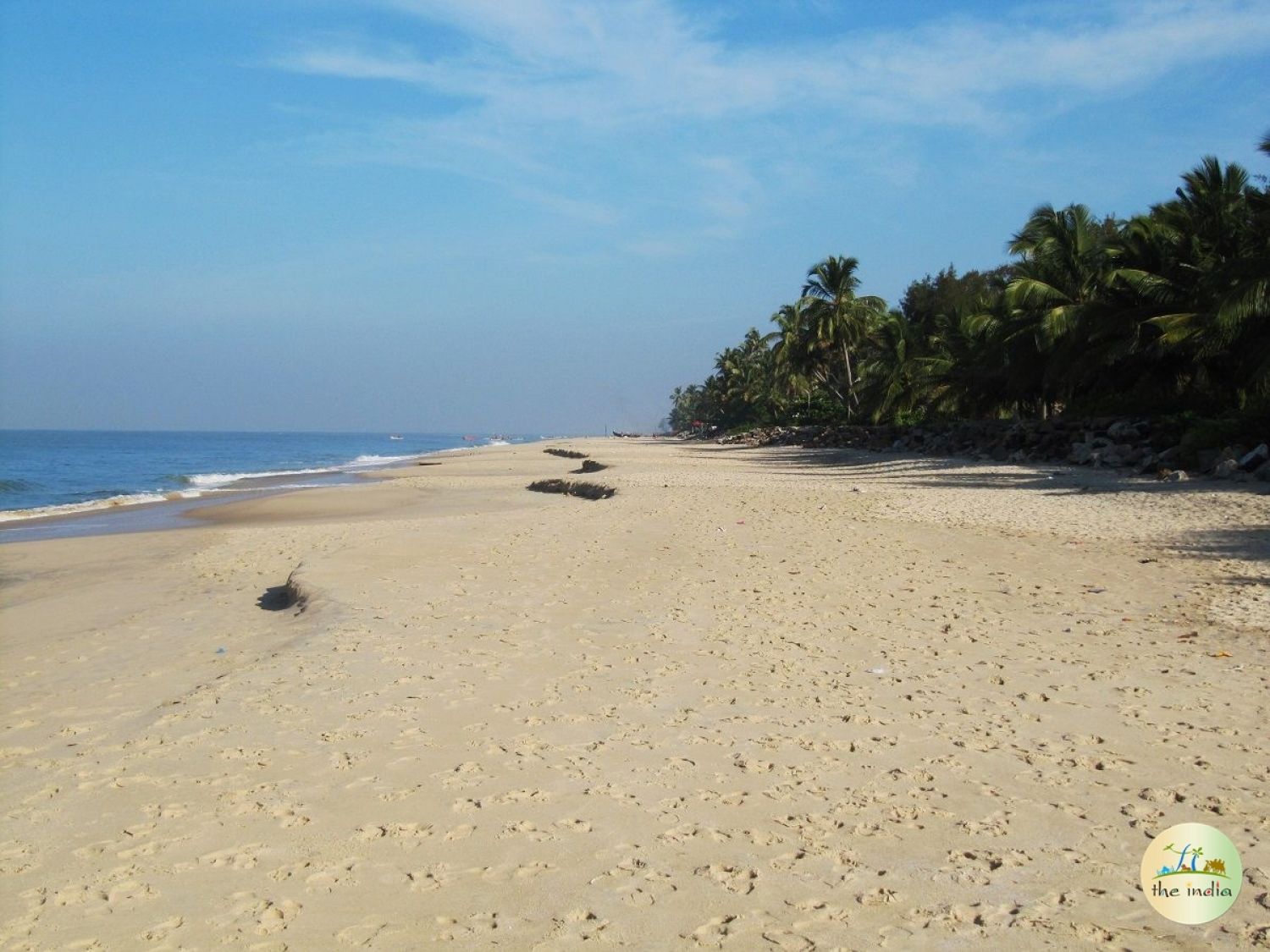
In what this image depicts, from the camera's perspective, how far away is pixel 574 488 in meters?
23.6

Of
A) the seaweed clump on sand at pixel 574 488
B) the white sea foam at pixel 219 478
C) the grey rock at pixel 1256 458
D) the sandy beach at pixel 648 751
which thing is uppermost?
the grey rock at pixel 1256 458

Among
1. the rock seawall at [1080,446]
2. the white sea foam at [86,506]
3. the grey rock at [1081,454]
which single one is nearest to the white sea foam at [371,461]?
the white sea foam at [86,506]

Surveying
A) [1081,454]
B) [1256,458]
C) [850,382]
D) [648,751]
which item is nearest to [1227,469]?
[1256,458]

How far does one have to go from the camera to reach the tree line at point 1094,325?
21125mm

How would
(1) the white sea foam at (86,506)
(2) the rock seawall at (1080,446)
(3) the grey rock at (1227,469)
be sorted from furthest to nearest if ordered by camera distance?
(1) the white sea foam at (86,506) < (2) the rock seawall at (1080,446) < (3) the grey rock at (1227,469)

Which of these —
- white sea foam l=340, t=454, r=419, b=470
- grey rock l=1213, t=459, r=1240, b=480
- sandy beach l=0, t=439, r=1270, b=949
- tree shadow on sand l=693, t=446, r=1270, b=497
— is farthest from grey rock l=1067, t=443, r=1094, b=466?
white sea foam l=340, t=454, r=419, b=470

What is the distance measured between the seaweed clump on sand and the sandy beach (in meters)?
9.94

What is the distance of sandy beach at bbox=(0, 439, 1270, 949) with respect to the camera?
342cm

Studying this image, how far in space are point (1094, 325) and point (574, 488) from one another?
584 inches

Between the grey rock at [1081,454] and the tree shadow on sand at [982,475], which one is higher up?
the grey rock at [1081,454]

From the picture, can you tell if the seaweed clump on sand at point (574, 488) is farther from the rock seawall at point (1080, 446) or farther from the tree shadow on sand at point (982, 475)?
the rock seawall at point (1080, 446)

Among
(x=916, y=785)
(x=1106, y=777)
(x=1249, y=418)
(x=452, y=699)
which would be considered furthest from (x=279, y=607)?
(x=1249, y=418)

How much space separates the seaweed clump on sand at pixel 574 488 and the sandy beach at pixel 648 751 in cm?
994

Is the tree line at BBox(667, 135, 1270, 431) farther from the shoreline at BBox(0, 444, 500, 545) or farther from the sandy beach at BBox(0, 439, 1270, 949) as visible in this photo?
the shoreline at BBox(0, 444, 500, 545)
